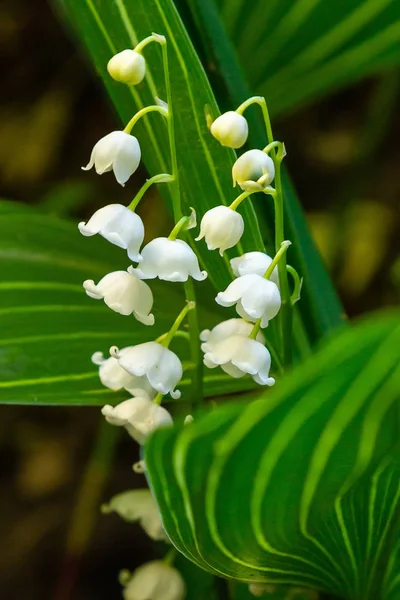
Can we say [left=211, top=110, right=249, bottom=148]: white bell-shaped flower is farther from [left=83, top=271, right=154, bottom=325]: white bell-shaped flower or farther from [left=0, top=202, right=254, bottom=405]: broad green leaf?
[left=0, top=202, right=254, bottom=405]: broad green leaf

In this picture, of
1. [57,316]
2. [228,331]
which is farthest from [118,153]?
[57,316]

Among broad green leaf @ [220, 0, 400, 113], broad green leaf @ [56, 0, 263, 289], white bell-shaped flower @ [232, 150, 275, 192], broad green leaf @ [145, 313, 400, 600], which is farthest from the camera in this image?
broad green leaf @ [220, 0, 400, 113]

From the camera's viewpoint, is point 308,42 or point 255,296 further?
point 308,42

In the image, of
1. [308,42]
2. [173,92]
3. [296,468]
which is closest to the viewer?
[296,468]

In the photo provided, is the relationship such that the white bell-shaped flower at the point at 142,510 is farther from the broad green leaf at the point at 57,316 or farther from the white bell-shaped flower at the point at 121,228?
the white bell-shaped flower at the point at 121,228

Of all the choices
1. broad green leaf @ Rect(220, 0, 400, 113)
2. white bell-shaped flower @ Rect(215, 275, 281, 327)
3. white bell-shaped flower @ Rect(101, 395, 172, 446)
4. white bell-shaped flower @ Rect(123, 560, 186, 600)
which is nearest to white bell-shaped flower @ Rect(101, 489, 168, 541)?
white bell-shaped flower @ Rect(123, 560, 186, 600)

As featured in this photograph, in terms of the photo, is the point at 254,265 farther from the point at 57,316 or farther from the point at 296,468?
the point at 57,316
